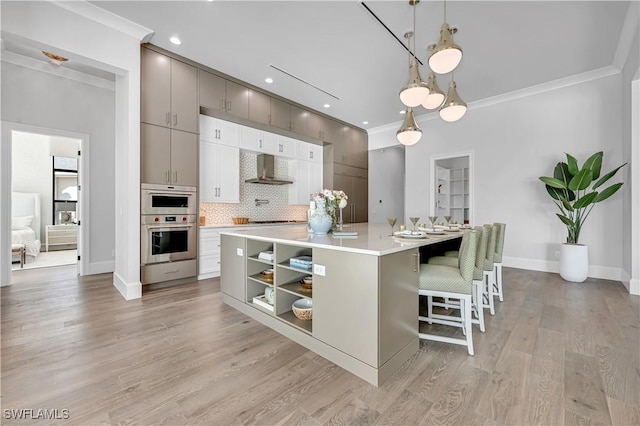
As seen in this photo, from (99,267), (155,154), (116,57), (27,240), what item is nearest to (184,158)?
(155,154)

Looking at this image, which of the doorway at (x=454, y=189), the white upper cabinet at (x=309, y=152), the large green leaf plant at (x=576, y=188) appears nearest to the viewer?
the large green leaf plant at (x=576, y=188)

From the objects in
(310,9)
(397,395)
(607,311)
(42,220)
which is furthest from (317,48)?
(42,220)

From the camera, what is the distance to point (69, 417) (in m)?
1.36

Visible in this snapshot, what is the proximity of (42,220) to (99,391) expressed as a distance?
24.8 feet

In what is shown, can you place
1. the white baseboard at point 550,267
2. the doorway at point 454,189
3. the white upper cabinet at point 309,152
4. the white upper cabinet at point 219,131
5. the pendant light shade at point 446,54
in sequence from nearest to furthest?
the pendant light shade at point 446,54 → the white baseboard at point 550,267 → the white upper cabinet at point 219,131 → the white upper cabinet at point 309,152 → the doorway at point 454,189

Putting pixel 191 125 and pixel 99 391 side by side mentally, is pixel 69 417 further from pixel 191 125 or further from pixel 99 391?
pixel 191 125

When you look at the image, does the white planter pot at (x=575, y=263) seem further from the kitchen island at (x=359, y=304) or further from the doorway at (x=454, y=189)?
the kitchen island at (x=359, y=304)

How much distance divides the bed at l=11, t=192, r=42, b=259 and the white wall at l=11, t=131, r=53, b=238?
0.77 ft

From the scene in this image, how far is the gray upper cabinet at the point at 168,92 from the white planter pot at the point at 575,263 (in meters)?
5.62

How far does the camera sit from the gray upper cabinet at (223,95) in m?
4.12

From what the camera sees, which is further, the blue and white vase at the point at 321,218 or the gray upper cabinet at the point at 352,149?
the gray upper cabinet at the point at 352,149

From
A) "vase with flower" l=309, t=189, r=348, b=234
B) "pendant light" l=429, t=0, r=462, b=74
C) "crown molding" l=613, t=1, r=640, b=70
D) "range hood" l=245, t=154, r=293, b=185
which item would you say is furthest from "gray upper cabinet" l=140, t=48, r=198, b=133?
"crown molding" l=613, t=1, r=640, b=70

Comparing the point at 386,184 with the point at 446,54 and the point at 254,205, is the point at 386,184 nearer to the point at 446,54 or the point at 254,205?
the point at 254,205

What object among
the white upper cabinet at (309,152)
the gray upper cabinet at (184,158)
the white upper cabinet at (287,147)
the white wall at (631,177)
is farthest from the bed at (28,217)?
the white wall at (631,177)
